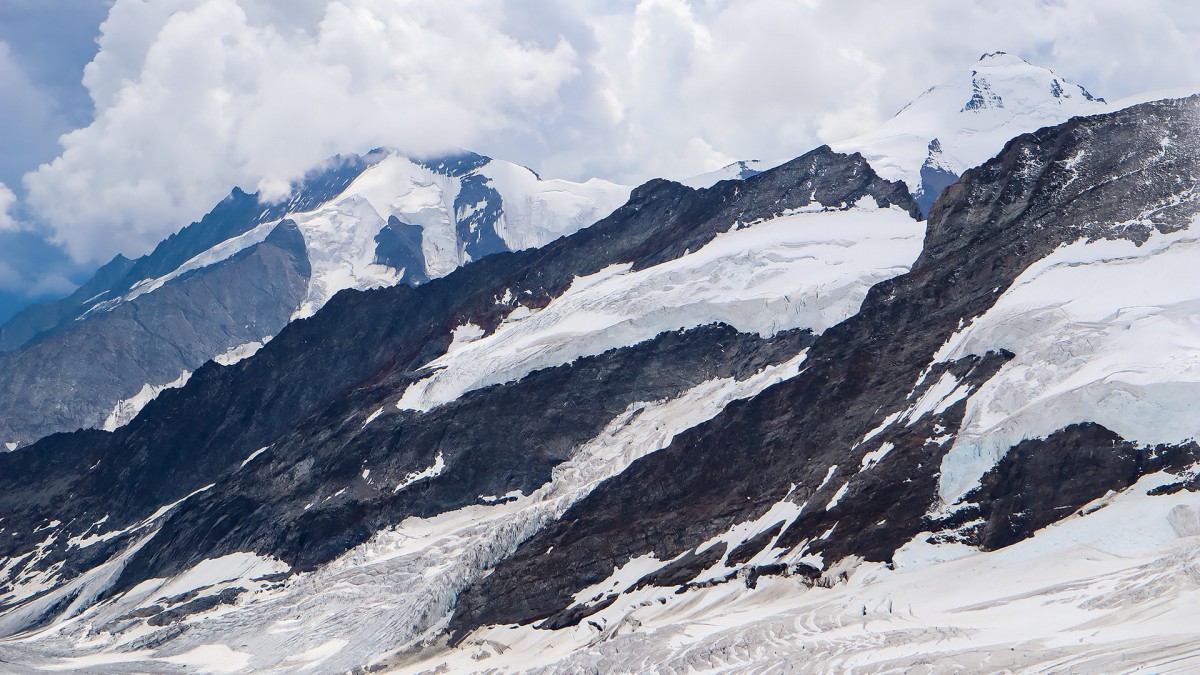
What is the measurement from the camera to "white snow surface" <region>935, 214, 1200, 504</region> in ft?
238

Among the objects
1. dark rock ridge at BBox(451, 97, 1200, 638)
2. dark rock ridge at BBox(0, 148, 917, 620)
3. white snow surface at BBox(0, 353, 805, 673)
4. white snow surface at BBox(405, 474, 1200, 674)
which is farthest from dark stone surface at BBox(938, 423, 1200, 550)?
dark rock ridge at BBox(0, 148, 917, 620)

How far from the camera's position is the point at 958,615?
64688 millimetres

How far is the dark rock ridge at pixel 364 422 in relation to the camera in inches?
5064

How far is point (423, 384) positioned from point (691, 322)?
3160 cm

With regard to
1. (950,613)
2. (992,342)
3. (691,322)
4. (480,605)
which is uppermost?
(691,322)

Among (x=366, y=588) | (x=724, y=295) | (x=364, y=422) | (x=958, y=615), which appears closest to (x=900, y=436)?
(x=958, y=615)

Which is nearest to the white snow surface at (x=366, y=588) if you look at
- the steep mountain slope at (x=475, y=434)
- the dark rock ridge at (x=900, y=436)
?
the steep mountain slope at (x=475, y=434)

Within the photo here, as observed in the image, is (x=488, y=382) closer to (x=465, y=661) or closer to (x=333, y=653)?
(x=333, y=653)

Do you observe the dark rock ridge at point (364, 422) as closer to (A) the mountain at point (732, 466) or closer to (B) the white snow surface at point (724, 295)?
(A) the mountain at point (732, 466)

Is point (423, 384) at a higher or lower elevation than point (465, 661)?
higher

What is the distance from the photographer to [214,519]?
141 m

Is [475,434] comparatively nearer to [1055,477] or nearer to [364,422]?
[364,422]

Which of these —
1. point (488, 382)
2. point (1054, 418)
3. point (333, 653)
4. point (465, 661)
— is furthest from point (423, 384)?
point (1054, 418)

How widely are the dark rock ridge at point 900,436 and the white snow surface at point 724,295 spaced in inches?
600
